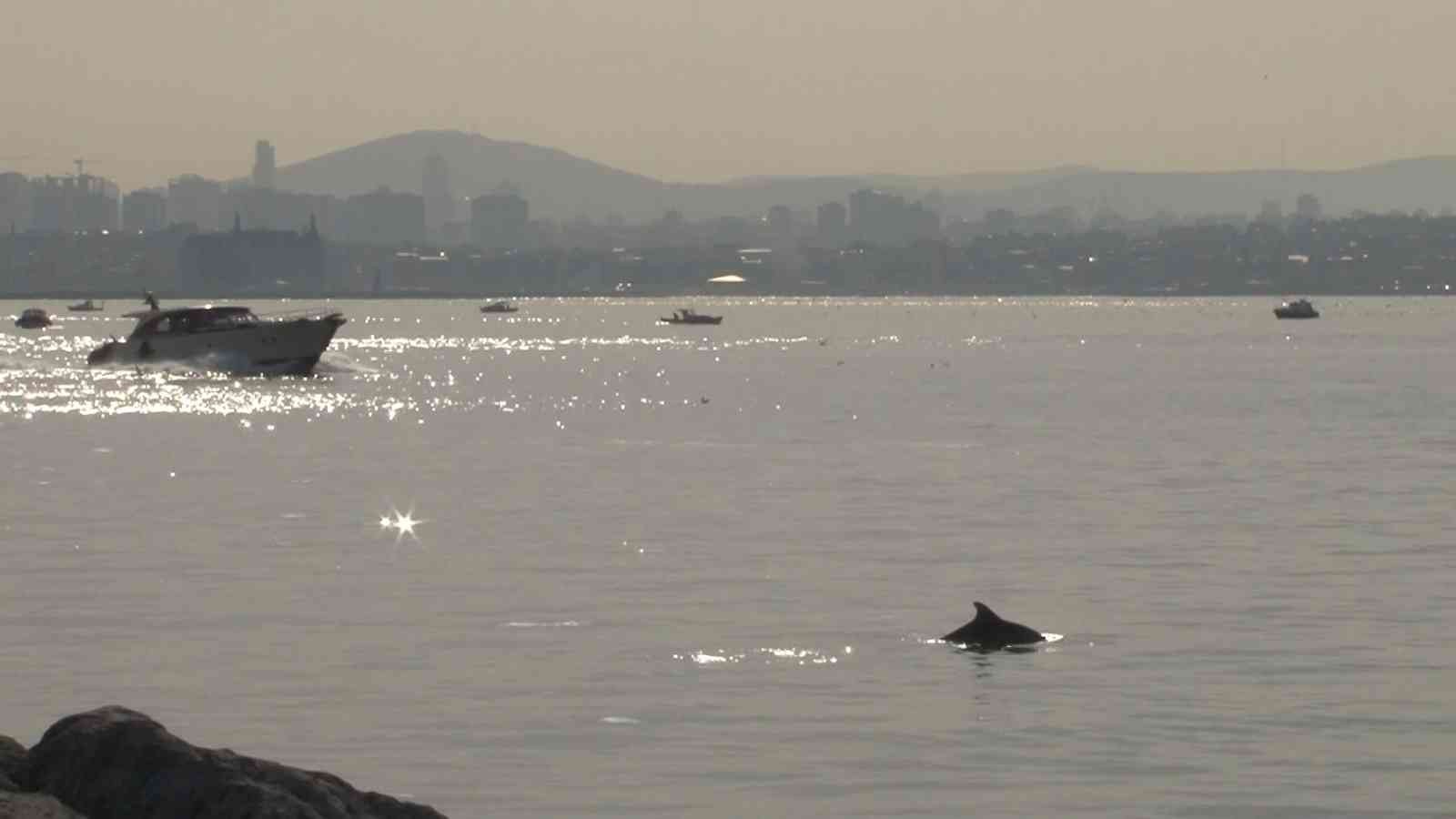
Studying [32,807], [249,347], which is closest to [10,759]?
[32,807]

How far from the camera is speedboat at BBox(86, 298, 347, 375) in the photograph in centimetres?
11788

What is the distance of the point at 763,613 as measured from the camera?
106 feet

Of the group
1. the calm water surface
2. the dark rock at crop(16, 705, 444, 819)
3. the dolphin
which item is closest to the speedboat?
the calm water surface

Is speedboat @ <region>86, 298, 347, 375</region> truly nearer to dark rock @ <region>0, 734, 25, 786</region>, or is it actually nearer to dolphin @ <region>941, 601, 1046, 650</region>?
dolphin @ <region>941, 601, 1046, 650</region>

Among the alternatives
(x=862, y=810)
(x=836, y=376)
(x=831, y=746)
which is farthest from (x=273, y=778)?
(x=836, y=376)

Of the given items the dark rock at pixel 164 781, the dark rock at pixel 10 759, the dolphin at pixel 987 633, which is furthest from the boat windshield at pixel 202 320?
the dark rock at pixel 164 781

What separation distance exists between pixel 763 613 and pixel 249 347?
89.4 m

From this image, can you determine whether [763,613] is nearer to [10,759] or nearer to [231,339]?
[10,759]

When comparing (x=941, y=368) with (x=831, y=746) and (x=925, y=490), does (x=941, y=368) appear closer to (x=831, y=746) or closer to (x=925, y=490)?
(x=925, y=490)

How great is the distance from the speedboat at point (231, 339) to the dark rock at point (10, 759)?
10282 cm

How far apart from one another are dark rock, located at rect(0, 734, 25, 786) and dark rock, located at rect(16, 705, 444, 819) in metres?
0.05

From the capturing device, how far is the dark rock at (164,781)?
13.8 m

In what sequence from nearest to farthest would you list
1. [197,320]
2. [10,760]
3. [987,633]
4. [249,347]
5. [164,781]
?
[164,781]
[10,760]
[987,633]
[197,320]
[249,347]

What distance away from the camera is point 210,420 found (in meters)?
85.7
